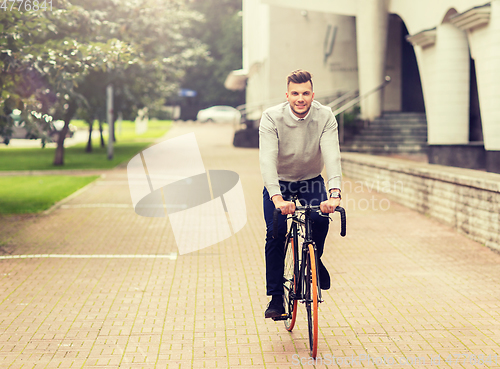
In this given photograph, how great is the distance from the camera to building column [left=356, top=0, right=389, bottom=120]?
21188 millimetres

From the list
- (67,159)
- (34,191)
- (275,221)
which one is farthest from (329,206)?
(67,159)

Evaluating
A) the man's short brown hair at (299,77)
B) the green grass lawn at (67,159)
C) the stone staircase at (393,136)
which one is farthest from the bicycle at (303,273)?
the green grass lawn at (67,159)

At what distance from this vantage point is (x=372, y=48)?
21.8 m

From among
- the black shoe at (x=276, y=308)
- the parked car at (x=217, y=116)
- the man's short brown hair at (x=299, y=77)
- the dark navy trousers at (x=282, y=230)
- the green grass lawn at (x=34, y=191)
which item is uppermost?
the parked car at (x=217, y=116)

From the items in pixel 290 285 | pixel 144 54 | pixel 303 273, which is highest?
pixel 144 54

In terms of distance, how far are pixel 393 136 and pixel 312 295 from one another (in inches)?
663

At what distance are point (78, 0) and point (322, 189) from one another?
12188 mm

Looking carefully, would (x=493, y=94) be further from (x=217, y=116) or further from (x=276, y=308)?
(x=217, y=116)

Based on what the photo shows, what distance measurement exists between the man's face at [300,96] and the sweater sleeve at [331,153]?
0.69 feet

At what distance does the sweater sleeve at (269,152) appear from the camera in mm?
4480

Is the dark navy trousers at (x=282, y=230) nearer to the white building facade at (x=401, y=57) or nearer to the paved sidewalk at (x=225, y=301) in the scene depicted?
the paved sidewalk at (x=225, y=301)

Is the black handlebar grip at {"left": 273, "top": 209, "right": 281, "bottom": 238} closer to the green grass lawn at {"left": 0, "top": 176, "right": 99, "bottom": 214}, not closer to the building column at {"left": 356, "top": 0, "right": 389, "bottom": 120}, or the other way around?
the green grass lawn at {"left": 0, "top": 176, "right": 99, "bottom": 214}

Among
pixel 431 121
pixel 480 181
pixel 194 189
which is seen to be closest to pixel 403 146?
pixel 431 121

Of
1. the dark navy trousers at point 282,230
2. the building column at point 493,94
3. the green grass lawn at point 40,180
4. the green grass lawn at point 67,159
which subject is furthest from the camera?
the green grass lawn at point 67,159
